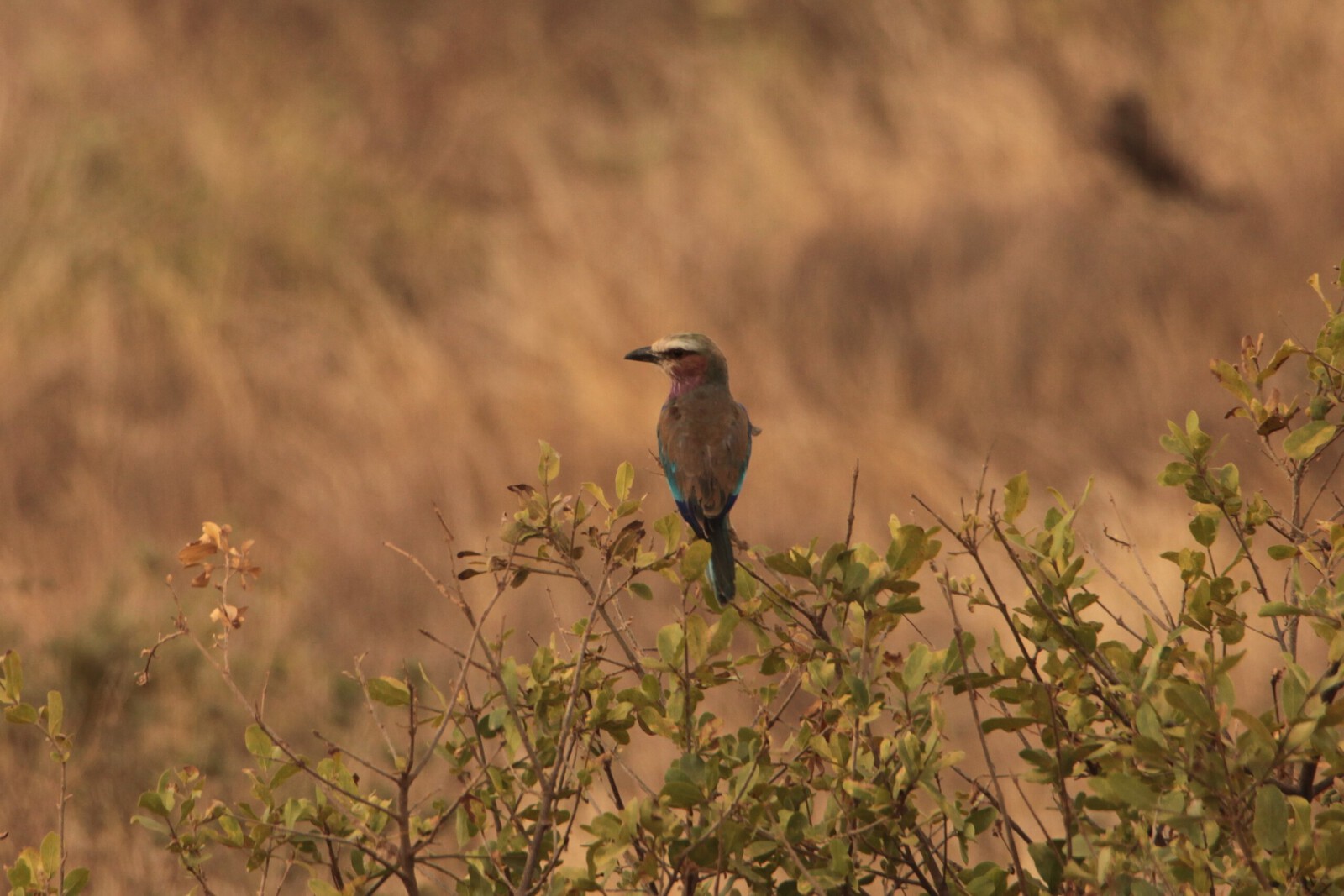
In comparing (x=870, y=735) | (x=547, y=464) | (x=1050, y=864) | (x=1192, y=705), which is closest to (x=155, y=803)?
(x=547, y=464)

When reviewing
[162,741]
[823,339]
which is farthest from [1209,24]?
[162,741]

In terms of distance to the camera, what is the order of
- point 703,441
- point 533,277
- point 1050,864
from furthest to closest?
point 533,277
point 703,441
point 1050,864

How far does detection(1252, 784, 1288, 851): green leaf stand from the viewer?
1.70 m

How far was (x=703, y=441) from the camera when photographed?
388 centimetres

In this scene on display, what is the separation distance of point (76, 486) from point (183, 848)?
5.49 m

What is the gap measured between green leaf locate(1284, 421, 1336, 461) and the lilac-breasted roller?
1390mm

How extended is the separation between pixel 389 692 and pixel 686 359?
2101mm

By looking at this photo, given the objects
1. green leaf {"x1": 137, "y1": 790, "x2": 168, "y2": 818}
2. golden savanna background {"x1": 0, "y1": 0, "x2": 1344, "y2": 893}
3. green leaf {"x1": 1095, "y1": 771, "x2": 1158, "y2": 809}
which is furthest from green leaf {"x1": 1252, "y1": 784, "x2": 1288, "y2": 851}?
golden savanna background {"x1": 0, "y1": 0, "x2": 1344, "y2": 893}

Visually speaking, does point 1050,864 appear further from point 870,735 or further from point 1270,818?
point 1270,818

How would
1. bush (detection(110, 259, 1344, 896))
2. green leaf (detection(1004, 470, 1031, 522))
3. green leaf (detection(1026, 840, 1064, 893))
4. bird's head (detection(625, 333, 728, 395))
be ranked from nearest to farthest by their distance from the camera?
bush (detection(110, 259, 1344, 896)) → green leaf (detection(1026, 840, 1064, 893)) → green leaf (detection(1004, 470, 1031, 522)) → bird's head (detection(625, 333, 728, 395))

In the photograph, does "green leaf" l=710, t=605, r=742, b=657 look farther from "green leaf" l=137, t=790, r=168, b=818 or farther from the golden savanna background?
the golden savanna background

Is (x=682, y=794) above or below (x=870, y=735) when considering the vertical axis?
below

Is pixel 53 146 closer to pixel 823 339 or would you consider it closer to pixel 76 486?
pixel 76 486

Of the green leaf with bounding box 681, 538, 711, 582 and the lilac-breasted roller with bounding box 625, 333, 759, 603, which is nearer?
the green leaf with bounding box 681, 538, 711, 582
